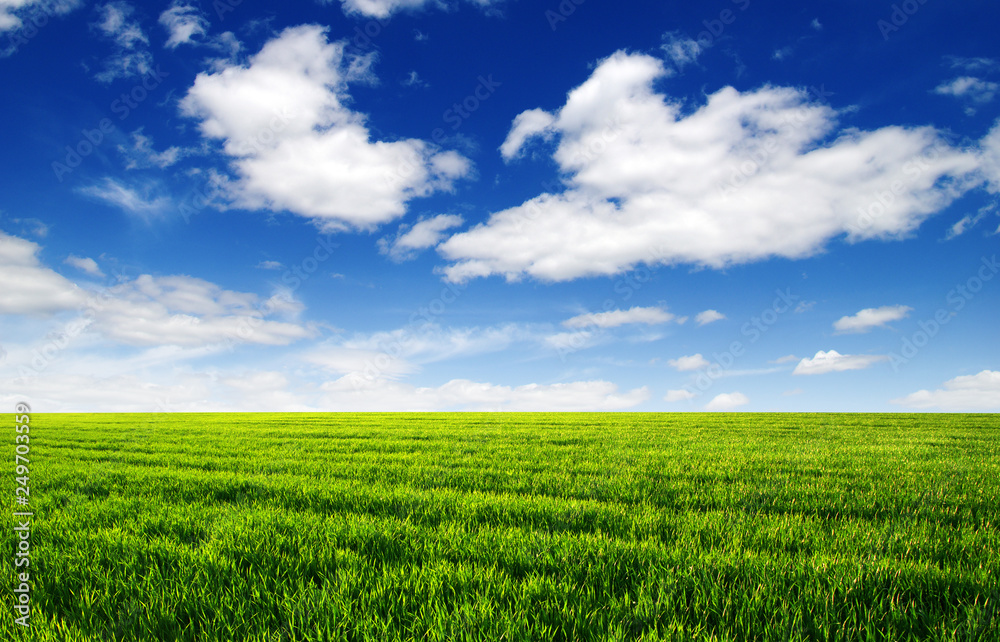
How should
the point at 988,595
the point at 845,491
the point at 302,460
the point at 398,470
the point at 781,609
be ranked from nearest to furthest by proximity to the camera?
the point at 781,609
the point at 988,595
the point at 845,491
the point at 398,470
the point at 302,460

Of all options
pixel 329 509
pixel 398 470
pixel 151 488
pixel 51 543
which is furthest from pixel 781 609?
pixel 151 488

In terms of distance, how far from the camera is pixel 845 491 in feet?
22.5

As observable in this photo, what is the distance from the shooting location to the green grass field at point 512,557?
291cm

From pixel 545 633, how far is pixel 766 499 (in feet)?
15.9

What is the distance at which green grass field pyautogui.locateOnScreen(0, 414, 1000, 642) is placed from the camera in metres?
2.91

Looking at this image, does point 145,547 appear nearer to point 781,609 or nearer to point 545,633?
point 545,633

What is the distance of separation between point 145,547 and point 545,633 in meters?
3.73

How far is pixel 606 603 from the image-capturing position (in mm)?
3109

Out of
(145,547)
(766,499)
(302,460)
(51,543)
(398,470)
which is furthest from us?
(302,460)

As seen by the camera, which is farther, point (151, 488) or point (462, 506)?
point (151, 488)

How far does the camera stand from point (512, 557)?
12.6 feet

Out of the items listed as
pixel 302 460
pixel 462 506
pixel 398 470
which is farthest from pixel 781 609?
pixel 302 460

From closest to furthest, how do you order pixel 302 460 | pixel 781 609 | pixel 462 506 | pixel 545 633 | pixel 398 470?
1. pixel 545 633
2. pixel 781 609
3. pixel 462 506
4. pixel 398 470
5. pixel 302 460

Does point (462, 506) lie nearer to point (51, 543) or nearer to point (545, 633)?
point (545, 633)
